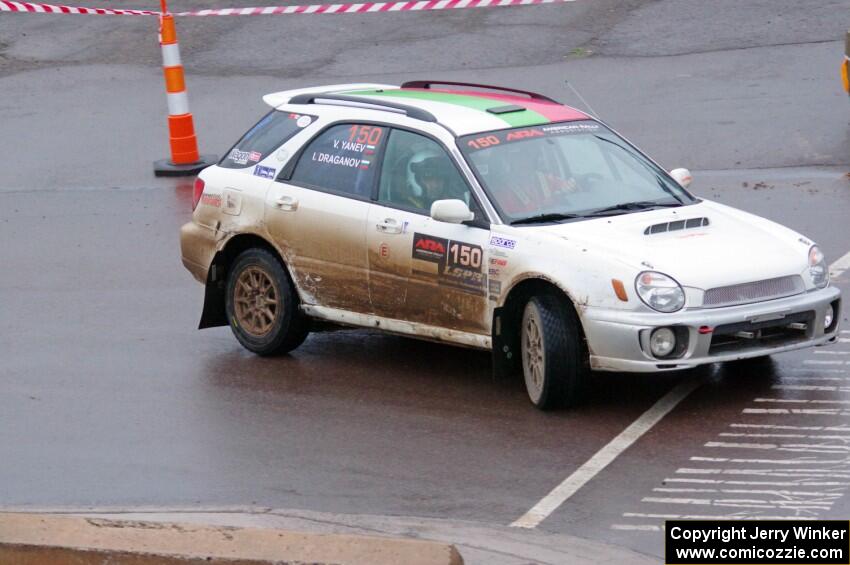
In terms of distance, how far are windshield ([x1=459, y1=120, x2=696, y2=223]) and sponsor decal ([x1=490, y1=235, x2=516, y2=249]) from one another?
0.14m

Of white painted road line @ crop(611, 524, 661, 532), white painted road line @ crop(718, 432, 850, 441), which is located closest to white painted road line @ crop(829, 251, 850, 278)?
white painted road line @ crop(718, 432, 850, 441)

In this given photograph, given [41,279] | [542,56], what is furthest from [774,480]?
[542,56]

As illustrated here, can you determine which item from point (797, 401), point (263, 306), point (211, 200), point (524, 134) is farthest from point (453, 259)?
point (211, 200)

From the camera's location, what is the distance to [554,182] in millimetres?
8945

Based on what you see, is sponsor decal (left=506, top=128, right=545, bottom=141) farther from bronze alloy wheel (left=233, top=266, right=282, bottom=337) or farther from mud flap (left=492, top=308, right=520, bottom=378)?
bronze alloy wheel (left=233, top=266, right=282, bottom=337)

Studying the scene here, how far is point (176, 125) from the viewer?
52.3 feet

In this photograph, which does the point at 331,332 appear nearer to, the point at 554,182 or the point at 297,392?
the point at 297,392

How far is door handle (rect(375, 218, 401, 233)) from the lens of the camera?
8969 millimetres

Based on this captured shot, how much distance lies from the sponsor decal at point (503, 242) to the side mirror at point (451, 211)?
0.20 m

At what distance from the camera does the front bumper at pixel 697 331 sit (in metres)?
7.90

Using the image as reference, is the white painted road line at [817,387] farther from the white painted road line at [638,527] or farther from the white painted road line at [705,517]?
the white painted road line at [638,527]

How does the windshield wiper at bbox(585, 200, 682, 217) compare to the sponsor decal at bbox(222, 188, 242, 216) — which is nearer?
the windshield wiper at bbox(585, 200, 682, 217)

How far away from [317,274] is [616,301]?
2216mm

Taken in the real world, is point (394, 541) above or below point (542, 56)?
below
